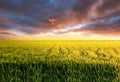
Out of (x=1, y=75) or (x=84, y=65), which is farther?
(x=84, y=65)

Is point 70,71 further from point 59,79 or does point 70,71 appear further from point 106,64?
point 106,64

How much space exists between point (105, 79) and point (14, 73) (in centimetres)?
603

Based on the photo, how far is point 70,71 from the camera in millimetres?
13609

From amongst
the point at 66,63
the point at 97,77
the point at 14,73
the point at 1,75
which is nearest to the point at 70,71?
the point at 66,63

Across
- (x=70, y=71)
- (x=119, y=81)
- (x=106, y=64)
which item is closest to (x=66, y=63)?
(x=70, y=71)

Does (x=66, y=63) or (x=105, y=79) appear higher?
(x=66, y=63)

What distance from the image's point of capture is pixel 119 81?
13.0 metres

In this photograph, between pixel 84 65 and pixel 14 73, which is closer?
pixel 14 73

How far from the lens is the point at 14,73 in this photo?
1322 centimetres

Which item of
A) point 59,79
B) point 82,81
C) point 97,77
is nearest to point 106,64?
point 97,77

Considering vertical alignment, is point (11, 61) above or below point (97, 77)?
above

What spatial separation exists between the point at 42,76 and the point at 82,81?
8.61 feet

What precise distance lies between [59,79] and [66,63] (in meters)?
1.68

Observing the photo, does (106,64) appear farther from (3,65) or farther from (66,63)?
(3,65)
